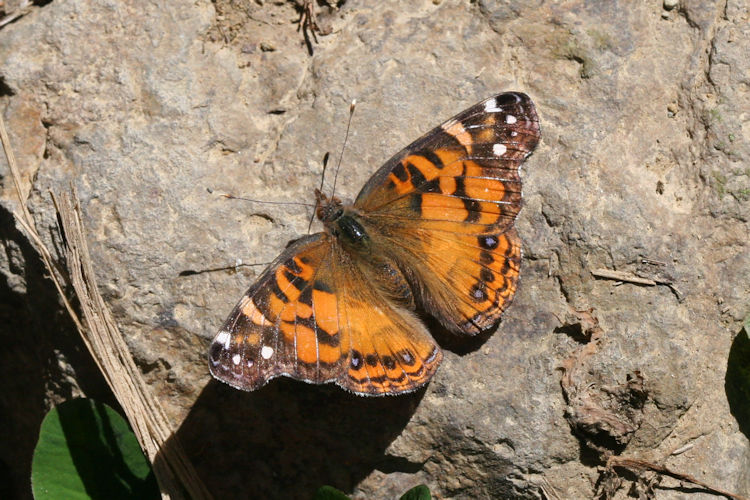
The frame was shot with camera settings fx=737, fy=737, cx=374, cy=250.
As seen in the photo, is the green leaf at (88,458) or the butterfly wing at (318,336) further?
the green leaf at (88,458)

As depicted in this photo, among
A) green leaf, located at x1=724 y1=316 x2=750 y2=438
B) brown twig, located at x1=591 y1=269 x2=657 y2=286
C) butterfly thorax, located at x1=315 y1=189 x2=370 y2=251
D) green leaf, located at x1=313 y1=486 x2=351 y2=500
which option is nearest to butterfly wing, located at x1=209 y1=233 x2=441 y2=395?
butterfly thorax, located at x1=315 y1=189 x2=370 y2=251

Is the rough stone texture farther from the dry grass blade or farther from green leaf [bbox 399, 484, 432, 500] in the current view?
green leaf [bbox 399, 484, 432, 500]

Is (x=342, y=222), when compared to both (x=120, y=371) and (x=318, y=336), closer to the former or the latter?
(x=318, y=336)

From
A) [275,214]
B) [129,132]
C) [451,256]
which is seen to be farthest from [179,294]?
[451,256]

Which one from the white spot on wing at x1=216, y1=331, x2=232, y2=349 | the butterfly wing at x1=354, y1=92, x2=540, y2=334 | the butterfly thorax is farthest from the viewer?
the butterfly thorax

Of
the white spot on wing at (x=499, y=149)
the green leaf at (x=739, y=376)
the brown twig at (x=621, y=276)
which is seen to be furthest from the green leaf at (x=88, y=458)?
the green leaf at (x=739, y=376)

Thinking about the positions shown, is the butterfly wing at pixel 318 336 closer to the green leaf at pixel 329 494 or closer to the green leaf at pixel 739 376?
the green leaf at pixel 329 494
